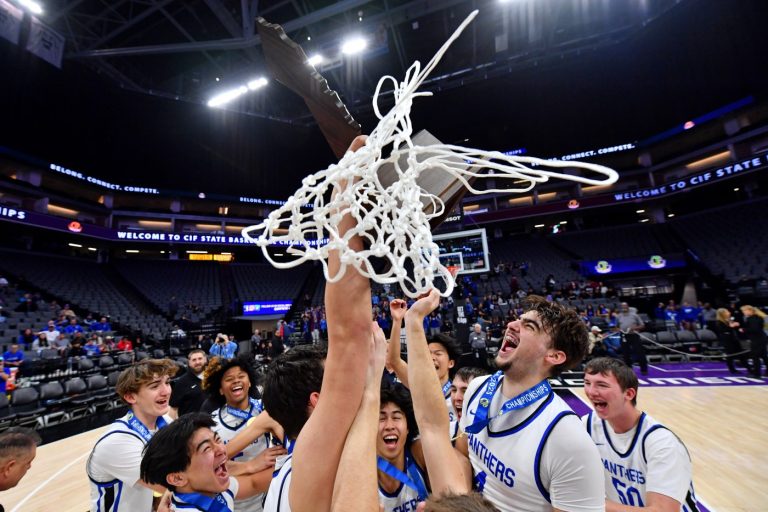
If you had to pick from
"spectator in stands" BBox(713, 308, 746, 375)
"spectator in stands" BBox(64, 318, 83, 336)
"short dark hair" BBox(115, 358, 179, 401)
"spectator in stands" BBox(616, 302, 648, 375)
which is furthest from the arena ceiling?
"short dark hair" BBox(115, 358, 179, 401)

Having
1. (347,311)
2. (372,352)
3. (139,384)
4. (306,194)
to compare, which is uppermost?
→ (306,194)

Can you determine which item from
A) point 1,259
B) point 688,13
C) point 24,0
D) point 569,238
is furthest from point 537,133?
point 1,259

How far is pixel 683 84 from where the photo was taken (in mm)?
19906

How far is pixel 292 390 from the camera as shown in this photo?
4.35 ft

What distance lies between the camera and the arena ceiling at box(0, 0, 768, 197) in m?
15.3

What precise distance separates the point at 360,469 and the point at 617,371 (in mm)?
2287

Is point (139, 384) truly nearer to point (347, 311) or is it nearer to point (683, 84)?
point (347, 311)

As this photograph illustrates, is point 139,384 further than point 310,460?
Yes

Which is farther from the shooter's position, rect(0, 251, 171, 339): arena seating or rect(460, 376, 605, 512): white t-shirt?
rect(0, 251, 171, 339): arena seating

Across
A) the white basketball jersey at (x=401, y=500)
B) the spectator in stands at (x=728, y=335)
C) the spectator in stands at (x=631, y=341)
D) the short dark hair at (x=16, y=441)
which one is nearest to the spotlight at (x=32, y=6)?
the short dark hair at (x=16, y=441)

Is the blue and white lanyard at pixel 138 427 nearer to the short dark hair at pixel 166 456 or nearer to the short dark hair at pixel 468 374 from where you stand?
the short dark hair at pixel 166 456

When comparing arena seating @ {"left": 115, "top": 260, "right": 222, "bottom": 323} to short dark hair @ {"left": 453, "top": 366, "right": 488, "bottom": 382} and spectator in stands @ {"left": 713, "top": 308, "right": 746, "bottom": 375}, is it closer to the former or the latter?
short dark hair @ {"left": 453, "top": 366, "right": 488, "bottom": 382}

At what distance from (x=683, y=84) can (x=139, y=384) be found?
90.6 feet

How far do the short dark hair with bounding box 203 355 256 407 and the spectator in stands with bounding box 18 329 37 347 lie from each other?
11914mm
